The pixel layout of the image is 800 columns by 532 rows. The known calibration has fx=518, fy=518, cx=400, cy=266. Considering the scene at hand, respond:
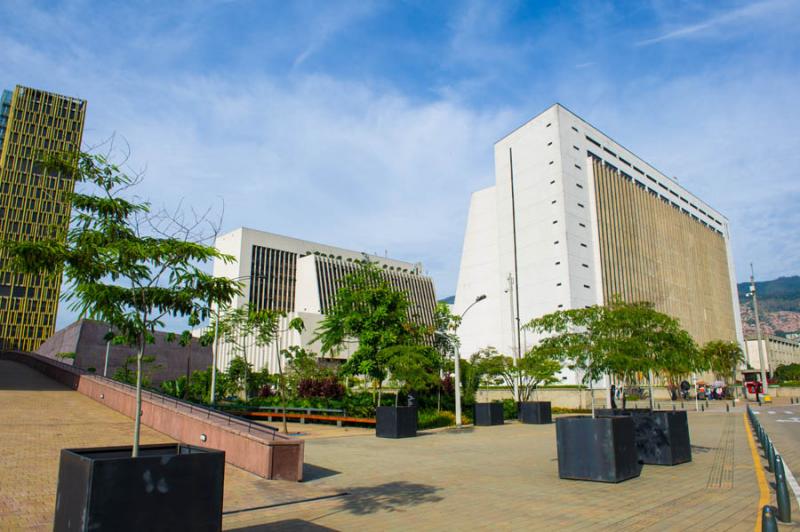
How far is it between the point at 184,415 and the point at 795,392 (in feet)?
245

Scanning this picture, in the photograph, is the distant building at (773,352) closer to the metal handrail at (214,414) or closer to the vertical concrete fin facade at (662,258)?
the vertical concrete fin facade at (662,258)

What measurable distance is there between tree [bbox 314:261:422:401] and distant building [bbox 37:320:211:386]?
27183mm

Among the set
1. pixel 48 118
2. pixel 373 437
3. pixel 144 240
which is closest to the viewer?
pixel 144 240

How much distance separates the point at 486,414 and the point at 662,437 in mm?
13797

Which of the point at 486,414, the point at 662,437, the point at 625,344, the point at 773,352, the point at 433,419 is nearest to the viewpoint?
the point at 662,437

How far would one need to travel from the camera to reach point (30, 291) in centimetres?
9531

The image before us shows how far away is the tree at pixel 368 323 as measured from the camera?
910 inches

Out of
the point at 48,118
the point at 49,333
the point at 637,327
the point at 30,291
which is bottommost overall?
the point at 637,327

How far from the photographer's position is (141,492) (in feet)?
16.1

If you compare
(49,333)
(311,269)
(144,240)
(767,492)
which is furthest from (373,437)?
(49,333)

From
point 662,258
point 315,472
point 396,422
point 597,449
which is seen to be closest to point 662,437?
point 597,449

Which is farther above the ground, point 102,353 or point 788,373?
point 102,353

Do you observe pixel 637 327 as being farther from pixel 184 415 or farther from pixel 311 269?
pixel 311 269

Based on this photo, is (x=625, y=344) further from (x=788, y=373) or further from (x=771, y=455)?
(x=788, y=373)
